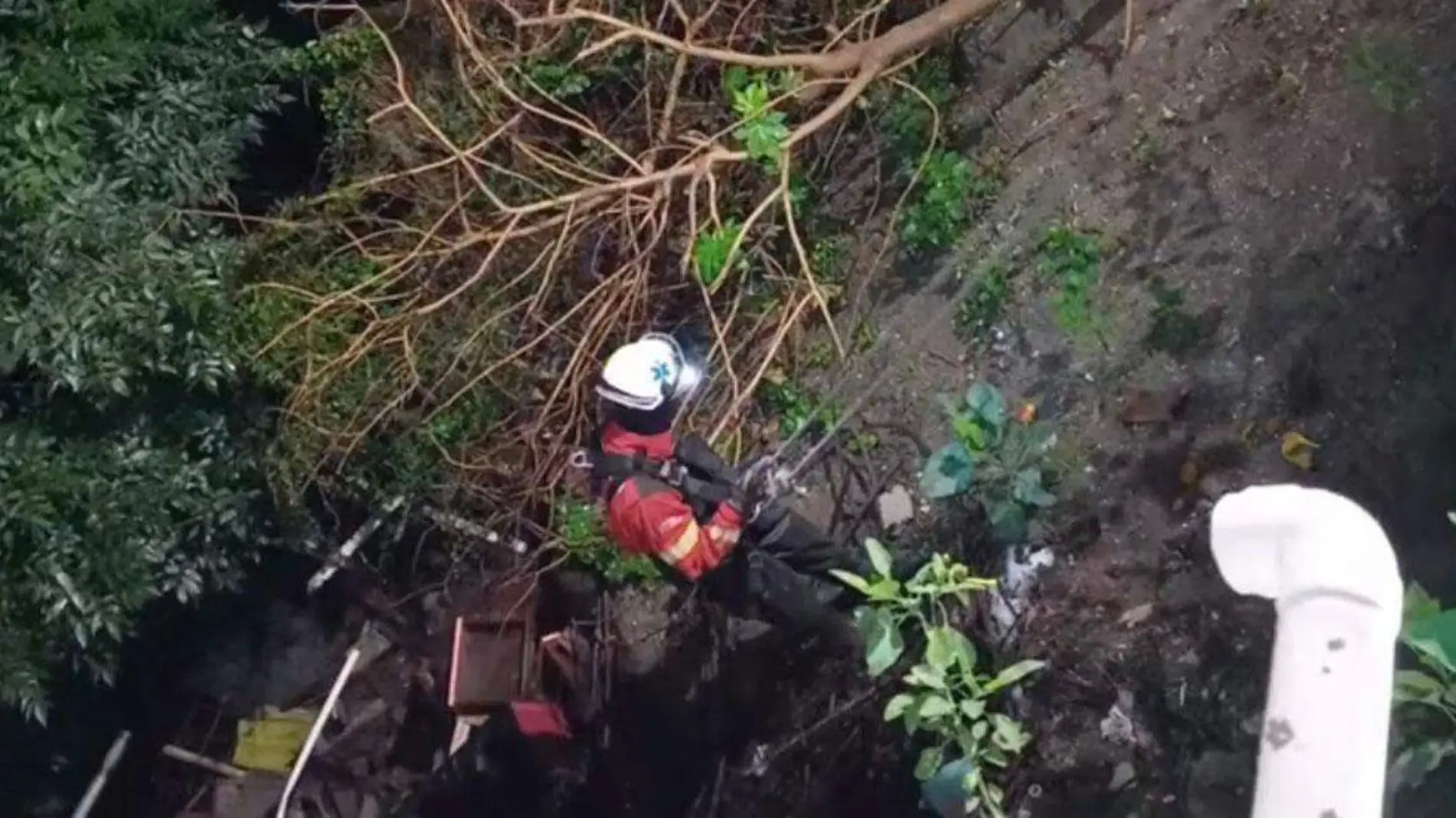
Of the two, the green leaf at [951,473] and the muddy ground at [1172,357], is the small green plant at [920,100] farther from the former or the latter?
the green leaf at [951,473]

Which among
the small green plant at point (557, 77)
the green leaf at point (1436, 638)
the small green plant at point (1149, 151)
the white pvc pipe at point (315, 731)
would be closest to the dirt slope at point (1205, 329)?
the small green plant at point (1149, 151)

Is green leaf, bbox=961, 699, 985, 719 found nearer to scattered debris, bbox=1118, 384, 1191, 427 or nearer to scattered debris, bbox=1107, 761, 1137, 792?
scattered debris, bbox=1107, 761, 1137, 792

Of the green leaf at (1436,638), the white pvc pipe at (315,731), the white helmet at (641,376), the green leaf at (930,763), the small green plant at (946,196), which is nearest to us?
the green leaf at (1436,638)

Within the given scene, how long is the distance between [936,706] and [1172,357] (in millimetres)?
819

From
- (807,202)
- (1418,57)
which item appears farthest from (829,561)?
A: (1418,57)

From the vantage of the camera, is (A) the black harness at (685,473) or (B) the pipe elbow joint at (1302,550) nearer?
(B) the pipe elbow joint at (1302,550)

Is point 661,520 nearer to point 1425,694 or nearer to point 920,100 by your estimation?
point 920,100

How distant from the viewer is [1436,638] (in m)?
1.71

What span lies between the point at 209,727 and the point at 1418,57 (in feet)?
8.56

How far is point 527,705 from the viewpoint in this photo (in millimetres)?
2736

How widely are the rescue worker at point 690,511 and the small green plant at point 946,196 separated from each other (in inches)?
19.4

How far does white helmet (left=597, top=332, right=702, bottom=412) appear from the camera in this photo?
91.8 inches

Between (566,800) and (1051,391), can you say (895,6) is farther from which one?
(566,800)

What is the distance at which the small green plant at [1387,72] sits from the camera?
2.48 meters
